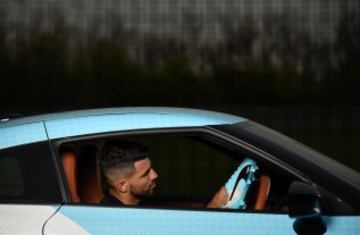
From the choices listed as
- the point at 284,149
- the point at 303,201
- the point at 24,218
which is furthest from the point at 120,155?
the point at 303,201

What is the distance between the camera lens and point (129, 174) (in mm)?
5480

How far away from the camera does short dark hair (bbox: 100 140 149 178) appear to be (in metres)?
5.41

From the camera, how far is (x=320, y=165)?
537 cm

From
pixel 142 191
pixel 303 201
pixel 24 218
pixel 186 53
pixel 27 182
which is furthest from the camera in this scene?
pixel 186 53

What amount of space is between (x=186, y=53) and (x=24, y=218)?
9.38m

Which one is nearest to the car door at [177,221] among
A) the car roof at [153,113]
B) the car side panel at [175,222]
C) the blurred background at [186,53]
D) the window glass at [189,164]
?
the car side panel at [175,222]

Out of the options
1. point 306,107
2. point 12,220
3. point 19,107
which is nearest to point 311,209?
point 12,220

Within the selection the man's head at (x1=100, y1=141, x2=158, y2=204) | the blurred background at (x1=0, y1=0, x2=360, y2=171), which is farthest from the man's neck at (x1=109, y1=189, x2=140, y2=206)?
the blurred background at (x1=0, y1=0, x2=360, y2=171)

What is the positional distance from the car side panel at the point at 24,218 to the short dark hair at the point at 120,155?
483 millimetres

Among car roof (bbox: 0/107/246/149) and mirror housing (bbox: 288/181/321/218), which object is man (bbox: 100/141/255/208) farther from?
mirror housing (bbox: 288/181/321/218)

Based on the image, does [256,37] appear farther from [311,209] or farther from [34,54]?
[311,209]

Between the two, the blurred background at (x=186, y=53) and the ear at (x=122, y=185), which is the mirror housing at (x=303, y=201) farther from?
the blurred background at (x=186, y=53)

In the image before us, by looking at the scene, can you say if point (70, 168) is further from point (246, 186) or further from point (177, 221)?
point (246, 186)

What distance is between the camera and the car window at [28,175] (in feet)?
16.8
